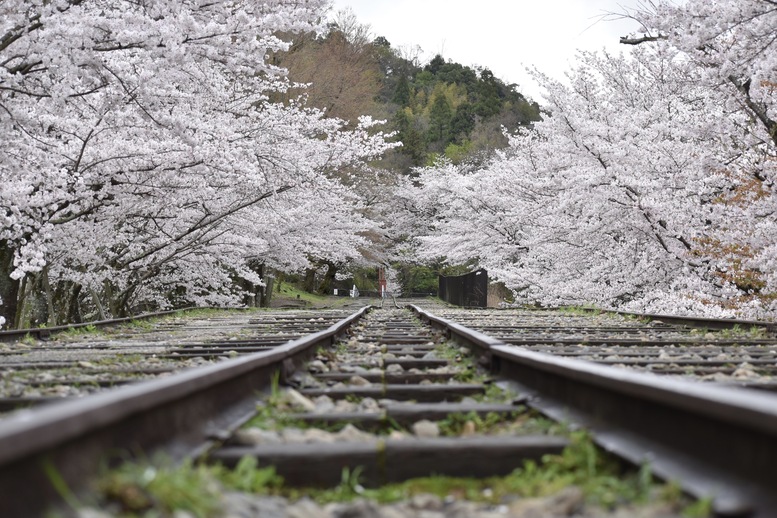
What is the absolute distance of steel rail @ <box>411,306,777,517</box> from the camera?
1545 millimetres

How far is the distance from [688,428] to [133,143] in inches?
415

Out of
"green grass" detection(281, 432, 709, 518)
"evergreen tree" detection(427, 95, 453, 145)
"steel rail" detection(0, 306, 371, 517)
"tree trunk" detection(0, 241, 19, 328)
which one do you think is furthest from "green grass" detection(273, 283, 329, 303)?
"green grass" detection(281, 432, 709, 518)

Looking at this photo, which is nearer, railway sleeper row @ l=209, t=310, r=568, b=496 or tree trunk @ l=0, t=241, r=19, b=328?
railway sleeper row @ l=209, t=310, r=568, b=496

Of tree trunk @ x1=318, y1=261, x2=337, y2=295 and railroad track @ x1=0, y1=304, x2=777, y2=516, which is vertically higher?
tree trunk @ x1=318, y1=261, x2=337, y2=295

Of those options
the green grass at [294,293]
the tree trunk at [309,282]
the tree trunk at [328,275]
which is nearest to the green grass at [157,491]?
the green grass at [294,293]

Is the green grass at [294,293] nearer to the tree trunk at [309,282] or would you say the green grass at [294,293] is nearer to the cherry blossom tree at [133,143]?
the tree trunk at [309,282]

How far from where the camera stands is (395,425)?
2.82 metres

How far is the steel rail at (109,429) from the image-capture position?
1.39 metres

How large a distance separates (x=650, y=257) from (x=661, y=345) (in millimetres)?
10100

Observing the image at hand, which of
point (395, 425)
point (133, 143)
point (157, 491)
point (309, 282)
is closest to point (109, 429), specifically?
point (157, 491)

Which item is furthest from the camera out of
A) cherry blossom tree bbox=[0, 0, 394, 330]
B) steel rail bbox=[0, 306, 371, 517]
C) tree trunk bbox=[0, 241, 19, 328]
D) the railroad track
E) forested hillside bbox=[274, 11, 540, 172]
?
forested hillside bbox=[274, 11, 540, 172]

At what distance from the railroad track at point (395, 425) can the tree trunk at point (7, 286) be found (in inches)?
368

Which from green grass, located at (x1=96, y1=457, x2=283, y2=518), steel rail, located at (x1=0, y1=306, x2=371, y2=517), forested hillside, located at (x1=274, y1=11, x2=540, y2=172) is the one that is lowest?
green grass, located at (x1=96, y1=457, x2=283, y2=518)

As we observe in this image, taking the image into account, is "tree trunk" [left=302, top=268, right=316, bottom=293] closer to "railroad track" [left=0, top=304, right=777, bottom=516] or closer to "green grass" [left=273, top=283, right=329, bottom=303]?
"green grass" [left=273, top=283, right=329, bottom=303]
